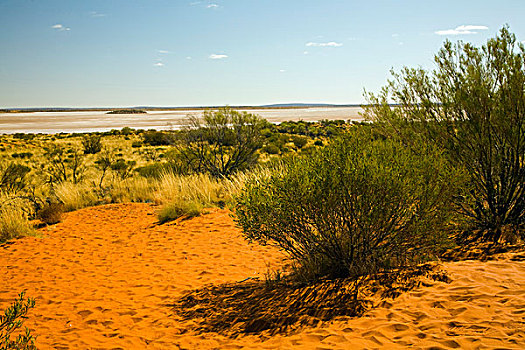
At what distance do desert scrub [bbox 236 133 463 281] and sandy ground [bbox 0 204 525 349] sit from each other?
81 cm

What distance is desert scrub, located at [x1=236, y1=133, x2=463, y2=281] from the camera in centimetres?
507

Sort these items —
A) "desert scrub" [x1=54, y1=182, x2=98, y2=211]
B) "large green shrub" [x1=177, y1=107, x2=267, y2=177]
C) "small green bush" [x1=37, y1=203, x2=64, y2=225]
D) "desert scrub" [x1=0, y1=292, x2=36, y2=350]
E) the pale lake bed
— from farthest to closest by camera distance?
the pale lake bed → "large green shrub" [x1=177, y1=107, x2=267, y2=177] → "desert scrub" [x1=54, y1=182, x2=98, y2=211] → "small green bush" [x1=37, y1=203, x2=64, y2=225] → "desert scrub" [x1=0, y1=292, x2=36, y2=350]

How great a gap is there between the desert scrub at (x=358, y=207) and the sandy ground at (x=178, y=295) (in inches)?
31.9

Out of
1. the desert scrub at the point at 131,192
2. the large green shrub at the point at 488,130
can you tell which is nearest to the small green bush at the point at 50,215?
the desert scrub at the point at 131,192

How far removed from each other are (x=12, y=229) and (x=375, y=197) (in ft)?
30.5

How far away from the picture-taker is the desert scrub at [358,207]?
200 inches

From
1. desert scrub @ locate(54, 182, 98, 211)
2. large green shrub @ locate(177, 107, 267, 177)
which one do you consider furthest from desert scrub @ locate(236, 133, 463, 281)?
large green shrub @ locate(177, 107, 267, 177)

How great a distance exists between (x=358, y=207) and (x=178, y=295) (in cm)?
329

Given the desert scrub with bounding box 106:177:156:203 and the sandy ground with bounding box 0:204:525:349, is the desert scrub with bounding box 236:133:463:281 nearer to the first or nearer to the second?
the sandy ground with bounding box 0:204:525:349

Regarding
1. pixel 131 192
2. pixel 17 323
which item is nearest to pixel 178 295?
pixel 17 323

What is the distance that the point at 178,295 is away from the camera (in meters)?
6.20

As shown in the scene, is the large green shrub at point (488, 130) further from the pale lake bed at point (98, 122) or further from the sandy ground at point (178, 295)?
the pale lake bed at point (98, 122)

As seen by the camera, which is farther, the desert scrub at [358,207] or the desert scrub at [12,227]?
the desert scrub at [12,227]

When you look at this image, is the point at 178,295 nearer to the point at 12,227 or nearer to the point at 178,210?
the point at 178,210
